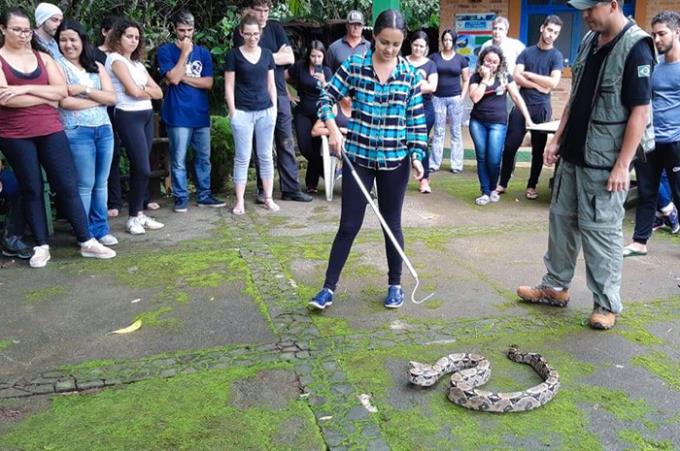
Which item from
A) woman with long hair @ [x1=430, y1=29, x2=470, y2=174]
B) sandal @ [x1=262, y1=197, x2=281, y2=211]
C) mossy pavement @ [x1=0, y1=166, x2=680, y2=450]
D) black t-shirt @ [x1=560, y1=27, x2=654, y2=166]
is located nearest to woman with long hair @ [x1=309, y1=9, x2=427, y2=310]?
mossy pavement @ [x1=0, y1=166, x2=680, y2=450]

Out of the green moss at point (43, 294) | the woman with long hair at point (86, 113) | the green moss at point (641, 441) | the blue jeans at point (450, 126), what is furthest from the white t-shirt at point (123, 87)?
the green moss at point (641, 441)

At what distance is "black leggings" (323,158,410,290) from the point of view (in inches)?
170

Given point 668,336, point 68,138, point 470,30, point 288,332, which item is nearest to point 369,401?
point 288,332

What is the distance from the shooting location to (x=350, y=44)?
7.78m

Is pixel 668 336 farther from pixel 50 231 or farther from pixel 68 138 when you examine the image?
pixel 50 231

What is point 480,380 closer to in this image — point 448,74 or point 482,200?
point 482,200

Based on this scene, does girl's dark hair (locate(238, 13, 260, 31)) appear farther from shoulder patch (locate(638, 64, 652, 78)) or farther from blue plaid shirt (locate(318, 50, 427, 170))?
shoulder patch (locate(638, 64, 652, 78))

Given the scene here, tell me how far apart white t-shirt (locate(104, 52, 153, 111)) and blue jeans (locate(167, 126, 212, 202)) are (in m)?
0.72

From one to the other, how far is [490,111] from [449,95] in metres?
1.60

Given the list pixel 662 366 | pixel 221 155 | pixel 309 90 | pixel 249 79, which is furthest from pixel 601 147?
pixel 221 155

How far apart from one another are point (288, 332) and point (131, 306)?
120 cm

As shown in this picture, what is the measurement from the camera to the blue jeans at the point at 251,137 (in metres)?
6.93

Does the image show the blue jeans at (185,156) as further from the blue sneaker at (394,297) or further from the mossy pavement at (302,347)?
the blue sneaker at (394,297)

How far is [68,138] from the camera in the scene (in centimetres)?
555
